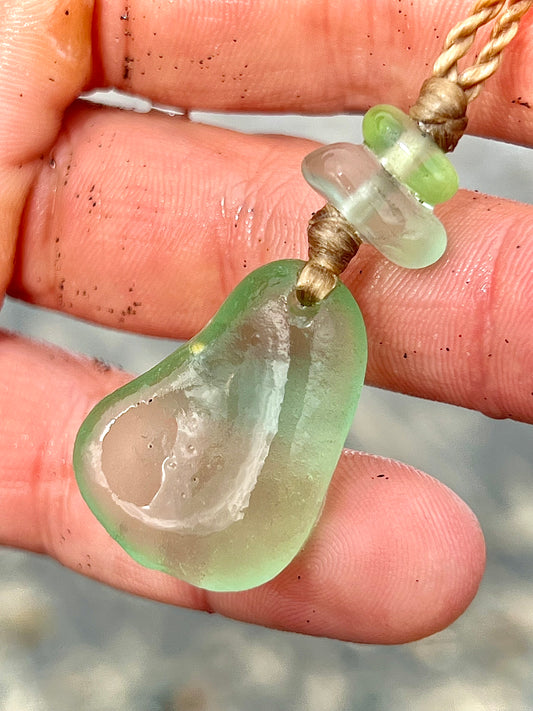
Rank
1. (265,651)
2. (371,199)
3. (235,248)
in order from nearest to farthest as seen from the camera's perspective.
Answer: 1. (371,199)
2. (235,248)
3. (265,651)

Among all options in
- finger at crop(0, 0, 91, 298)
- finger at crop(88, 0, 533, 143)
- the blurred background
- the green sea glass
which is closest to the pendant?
the green sea glass

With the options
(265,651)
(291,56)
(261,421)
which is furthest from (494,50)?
(265,651)

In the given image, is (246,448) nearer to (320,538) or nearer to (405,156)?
(320,538)

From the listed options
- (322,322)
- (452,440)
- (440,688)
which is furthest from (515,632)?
(322,322)

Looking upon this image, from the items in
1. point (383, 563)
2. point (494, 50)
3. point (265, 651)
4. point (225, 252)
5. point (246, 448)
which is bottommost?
point (265, 651)

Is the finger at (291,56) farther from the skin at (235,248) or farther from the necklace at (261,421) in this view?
the necklace at (261,421)

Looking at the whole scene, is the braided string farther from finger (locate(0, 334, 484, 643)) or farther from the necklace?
finger (locate(0, 334, 484, 643))

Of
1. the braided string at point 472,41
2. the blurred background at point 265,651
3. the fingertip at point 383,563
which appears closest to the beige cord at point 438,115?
the braided string at point 472,41
